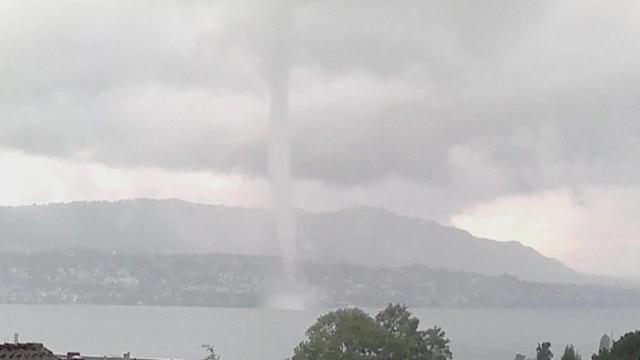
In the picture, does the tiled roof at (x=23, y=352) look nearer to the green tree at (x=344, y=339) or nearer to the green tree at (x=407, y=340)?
the green tree at (x=344, y=339)

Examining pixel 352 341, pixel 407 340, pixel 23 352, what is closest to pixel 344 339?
pixel 352 341

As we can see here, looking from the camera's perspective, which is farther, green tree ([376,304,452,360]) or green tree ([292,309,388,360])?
green tree ([376,304,452,360])

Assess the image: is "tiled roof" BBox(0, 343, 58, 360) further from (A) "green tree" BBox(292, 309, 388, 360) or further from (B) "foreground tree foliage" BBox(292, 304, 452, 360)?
(A) "green tree" BBox(292, 309, 388, 360)

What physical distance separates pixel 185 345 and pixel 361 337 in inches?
4632

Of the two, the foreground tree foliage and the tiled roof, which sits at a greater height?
the foreground tree foliage

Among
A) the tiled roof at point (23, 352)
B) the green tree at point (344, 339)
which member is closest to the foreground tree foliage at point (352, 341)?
the green tree at point (344, 339)

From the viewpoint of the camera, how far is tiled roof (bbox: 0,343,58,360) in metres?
27.8

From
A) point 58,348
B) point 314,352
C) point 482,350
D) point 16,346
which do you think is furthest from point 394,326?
point 482,350

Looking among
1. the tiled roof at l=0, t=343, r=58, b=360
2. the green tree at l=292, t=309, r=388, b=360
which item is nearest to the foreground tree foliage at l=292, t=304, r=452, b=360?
the green tree at l=292, t=309, r=388, b=360

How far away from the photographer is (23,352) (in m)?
29.1

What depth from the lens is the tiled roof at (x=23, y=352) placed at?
27.8 metres

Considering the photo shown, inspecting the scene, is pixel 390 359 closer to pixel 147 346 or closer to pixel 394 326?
pixel 394 326

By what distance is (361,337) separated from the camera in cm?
5744

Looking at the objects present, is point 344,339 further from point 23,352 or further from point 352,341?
point 23,352
